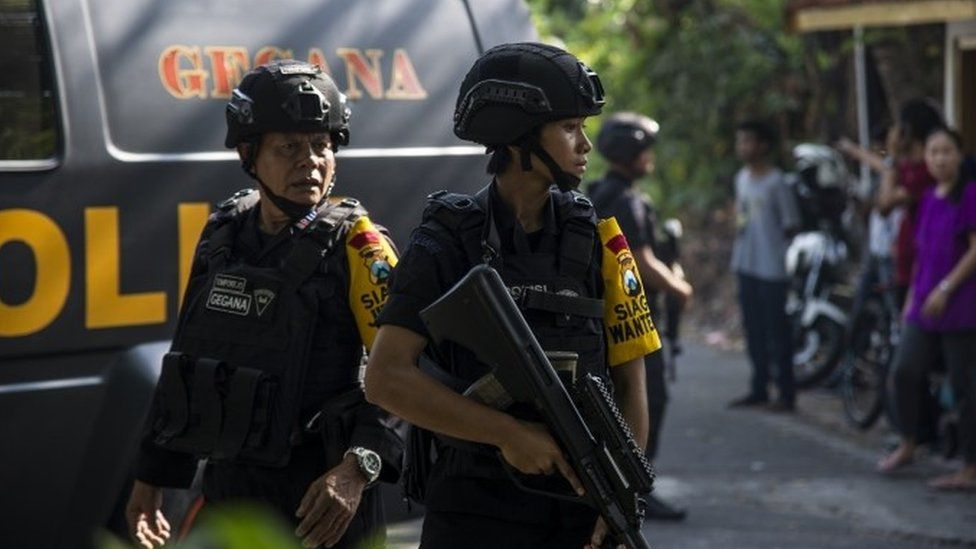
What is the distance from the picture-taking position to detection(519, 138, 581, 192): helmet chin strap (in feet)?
10.9

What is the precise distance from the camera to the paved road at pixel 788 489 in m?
7.48

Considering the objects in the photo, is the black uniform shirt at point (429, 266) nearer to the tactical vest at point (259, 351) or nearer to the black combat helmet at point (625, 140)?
the tactical vest at point (259, 351)

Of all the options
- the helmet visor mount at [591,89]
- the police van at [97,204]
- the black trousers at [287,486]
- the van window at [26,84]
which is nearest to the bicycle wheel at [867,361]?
the police van at [97,204]

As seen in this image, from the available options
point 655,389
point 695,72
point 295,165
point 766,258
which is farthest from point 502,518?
point 695,72

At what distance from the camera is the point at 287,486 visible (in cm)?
381

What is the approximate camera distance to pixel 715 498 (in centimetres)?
846

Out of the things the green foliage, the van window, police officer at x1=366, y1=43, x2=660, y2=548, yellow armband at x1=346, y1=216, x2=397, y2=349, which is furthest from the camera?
the green foliage

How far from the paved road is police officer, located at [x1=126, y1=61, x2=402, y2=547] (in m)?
2.60

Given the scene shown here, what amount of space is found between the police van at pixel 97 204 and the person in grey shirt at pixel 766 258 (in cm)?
590

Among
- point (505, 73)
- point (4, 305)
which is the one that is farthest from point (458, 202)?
point (4, 305)

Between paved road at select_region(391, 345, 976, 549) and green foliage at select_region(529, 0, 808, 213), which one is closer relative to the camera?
paved road at select_region(391, 345, 976, 549)

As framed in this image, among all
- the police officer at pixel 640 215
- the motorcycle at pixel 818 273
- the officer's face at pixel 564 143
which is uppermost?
the officer's face at pixel 564 143

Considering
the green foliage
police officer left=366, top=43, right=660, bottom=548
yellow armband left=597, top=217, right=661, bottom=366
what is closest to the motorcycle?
the green foliage

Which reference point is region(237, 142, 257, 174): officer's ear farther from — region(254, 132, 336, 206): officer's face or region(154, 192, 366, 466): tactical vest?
region(154, 192, 366, 466): tactical vest
